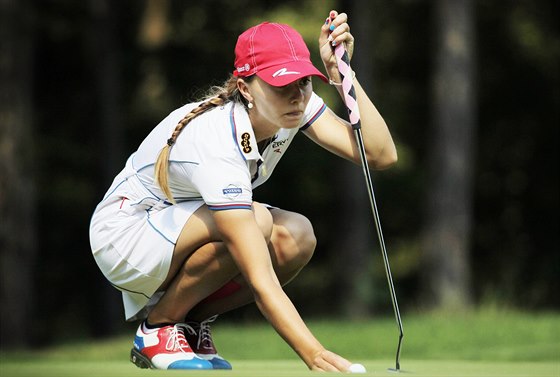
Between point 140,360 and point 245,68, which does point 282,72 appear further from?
point 140,360

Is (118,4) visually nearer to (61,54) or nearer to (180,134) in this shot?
(61,54)

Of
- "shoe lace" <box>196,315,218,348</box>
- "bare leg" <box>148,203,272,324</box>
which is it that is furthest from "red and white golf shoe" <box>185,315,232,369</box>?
"bare leg" <box>148,203,272,324</box>

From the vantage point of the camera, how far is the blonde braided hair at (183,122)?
4016 mm

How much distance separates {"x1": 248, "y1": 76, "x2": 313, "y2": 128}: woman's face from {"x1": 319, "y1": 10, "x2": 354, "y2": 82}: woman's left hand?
0.27 metres

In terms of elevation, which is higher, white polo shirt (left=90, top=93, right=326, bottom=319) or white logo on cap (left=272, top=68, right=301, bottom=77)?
white logo on cap (left=272, top=68, right=301, bottom=77)

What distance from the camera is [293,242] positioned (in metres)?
4.29

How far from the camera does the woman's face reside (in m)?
3.89

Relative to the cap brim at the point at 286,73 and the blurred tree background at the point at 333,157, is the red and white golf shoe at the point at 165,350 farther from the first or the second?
the blurred tree background at the point at 333,157

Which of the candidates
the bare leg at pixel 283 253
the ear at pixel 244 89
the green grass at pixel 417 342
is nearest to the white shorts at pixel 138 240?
the bare leg at pixel 283 253

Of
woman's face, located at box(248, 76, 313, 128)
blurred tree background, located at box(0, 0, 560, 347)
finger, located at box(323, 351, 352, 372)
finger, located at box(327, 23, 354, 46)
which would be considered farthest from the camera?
blurred tree background, located at box(0, 0, 560, 347)

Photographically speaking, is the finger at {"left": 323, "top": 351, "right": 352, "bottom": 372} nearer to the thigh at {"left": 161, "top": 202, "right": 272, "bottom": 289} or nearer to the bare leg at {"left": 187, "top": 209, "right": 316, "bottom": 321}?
the thigh at {"left": 161, "top": 202, "right": 272, "bottom": 289}

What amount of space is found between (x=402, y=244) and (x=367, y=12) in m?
5.28

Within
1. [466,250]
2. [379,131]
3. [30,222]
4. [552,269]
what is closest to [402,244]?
[552,269]

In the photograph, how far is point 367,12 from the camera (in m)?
13.7
